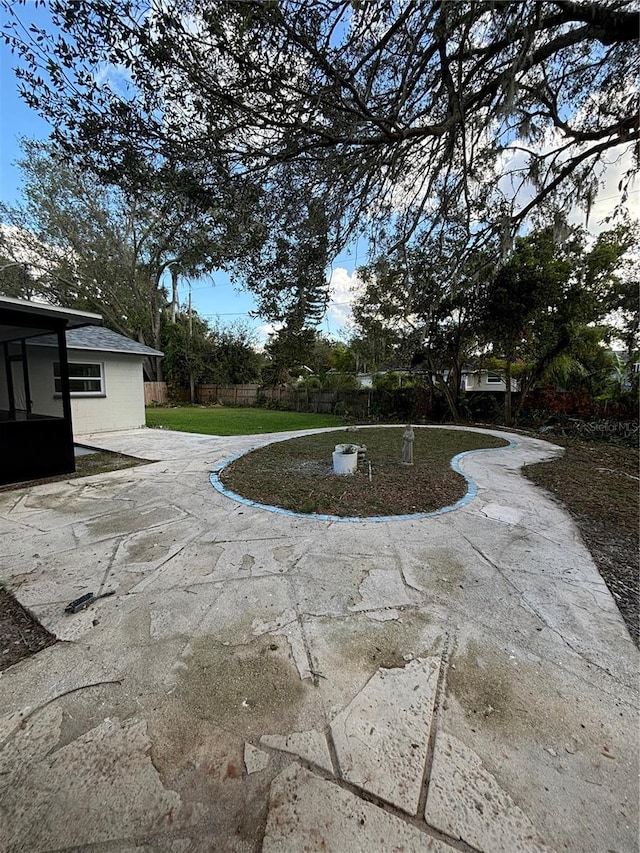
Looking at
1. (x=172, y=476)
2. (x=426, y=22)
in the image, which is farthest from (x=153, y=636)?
(x=426, y=22)

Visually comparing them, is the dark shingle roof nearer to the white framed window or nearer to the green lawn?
the white framed window

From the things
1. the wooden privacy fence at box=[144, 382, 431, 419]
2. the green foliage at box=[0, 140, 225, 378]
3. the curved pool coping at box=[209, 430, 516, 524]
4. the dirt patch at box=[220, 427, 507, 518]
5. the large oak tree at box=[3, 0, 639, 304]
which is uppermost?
the green foliage at box=[0, 140, 225, 378]

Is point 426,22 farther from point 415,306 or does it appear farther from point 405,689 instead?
point 415,306

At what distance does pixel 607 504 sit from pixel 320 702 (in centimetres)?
434

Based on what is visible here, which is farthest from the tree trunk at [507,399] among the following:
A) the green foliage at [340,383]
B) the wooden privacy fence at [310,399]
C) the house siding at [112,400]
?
the house siding at [112,400]

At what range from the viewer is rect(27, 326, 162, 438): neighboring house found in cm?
948

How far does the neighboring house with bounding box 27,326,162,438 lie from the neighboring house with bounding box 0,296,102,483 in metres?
3.26

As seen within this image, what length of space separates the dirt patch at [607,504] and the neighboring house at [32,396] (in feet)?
22.2

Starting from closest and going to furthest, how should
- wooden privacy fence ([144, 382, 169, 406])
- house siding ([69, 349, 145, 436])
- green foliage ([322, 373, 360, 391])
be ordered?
house siding ([69, 349, 145, 436]) < green foliage ([322, 373, 360, 391]) < wooden privacy fence ([144, 382, 169, 406])

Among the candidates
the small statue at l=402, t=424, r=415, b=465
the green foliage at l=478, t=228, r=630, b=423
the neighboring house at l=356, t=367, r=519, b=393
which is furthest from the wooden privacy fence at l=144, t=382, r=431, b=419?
the small statue at l=402, t=424, r=415, b=465

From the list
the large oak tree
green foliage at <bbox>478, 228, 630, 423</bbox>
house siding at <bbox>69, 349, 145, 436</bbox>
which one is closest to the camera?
the large oak tree

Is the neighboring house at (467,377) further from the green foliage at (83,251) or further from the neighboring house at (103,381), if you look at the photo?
the green foliage at (83,251)

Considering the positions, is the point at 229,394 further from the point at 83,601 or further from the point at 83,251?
the point at 83,601

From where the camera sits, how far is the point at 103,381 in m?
10.0
